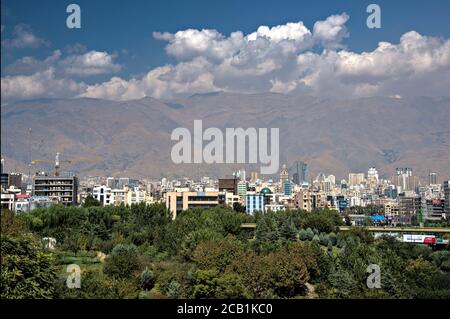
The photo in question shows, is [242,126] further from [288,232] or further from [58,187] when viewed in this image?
[288,232]

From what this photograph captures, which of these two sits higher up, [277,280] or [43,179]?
[43,179]

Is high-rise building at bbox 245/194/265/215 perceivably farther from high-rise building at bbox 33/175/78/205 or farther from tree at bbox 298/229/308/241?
tree at bbox 298/229/308/241

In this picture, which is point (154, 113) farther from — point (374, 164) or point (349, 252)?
point (349, 252)

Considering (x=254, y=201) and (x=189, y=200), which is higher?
(x=189, y=200)

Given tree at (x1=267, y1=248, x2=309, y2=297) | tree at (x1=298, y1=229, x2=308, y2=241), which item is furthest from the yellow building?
tree at (x1=267, y1=248, x2=309, y2=297)

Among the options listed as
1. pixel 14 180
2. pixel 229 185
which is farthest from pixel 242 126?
pixel 229 185
